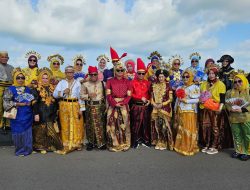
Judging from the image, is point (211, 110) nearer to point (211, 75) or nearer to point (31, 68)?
point (211, 75)

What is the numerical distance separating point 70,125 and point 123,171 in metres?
1.94

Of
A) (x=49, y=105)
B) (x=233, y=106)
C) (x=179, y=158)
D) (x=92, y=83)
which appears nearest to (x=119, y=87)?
(x=92, y=83)

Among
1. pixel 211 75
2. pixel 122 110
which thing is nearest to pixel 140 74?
pixel 122 110

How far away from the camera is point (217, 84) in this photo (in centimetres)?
630

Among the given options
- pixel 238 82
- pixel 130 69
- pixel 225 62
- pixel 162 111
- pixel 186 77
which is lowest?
pixel 162 111

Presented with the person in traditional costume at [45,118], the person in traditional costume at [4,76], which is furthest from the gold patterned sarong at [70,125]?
the person in traditional costume at [4,76]

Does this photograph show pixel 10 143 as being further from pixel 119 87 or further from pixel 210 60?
pixel 210 60

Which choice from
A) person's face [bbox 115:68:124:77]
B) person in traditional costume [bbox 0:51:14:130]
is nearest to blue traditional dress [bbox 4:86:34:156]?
person in traditional costume [bbox 0:51:14:130]

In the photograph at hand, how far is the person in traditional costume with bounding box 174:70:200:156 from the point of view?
20.9ft

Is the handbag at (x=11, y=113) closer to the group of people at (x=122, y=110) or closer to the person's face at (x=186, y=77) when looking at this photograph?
the group of people at (x=122, y=110)

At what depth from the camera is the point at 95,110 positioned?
21.9 feet

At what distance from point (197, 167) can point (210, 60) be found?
123 inches

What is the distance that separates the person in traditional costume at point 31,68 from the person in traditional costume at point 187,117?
3222 millimetres

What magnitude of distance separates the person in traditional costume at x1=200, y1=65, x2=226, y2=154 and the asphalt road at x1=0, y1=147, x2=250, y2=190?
303 millimetres
